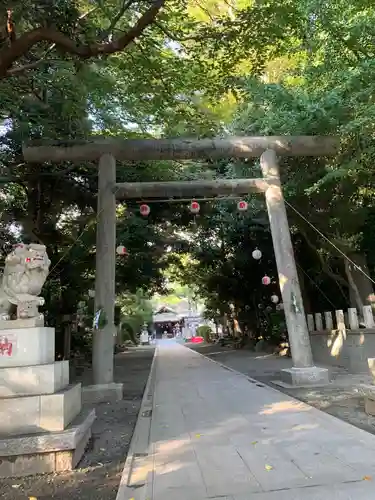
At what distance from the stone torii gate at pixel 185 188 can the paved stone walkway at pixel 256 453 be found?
2.18 meters

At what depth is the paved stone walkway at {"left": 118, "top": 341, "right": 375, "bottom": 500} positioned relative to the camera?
3906mm

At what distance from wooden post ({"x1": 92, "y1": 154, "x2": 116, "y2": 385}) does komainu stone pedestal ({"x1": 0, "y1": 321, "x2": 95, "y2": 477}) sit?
4266 millimetres

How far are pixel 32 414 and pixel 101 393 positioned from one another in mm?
4754

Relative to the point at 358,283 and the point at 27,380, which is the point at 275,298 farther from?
the point at 27,380

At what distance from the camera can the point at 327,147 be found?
10734mm

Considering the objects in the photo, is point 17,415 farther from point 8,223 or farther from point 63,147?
point 8,223

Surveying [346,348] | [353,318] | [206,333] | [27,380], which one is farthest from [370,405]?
[206,333]

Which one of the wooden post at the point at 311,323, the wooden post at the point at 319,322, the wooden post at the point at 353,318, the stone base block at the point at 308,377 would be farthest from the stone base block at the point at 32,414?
the wooden post at the point at 311,323

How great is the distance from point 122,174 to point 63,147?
3.82 metres

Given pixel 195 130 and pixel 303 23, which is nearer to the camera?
pixel 303 23

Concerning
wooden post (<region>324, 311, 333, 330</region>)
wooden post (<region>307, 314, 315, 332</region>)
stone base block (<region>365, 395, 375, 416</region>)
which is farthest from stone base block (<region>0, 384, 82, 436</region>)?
wooden post (<region>307, 314, 315, 332</region>)

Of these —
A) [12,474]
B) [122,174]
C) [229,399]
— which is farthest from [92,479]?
[122,174]

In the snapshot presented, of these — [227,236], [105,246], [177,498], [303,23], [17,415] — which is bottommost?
[177,498]

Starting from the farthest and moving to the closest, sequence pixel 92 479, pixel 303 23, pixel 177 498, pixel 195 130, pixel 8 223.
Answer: pixel 8 223 < pixel 195 130 < pixel 303 23 < pixel 92 479 < pixel 177 498
